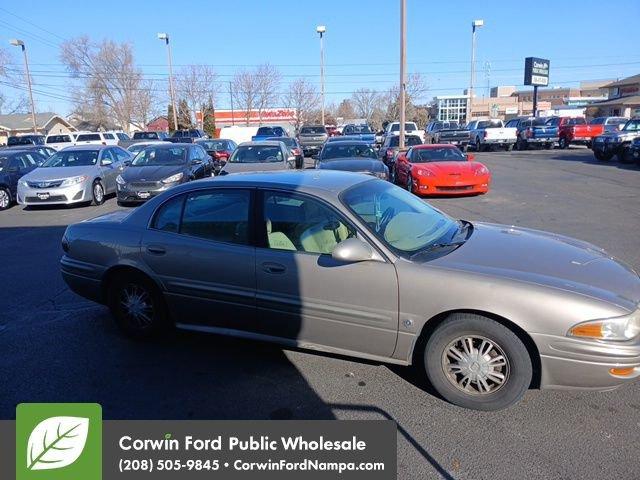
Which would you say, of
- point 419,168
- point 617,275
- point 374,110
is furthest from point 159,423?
point 374,110

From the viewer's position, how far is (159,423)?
289 cm

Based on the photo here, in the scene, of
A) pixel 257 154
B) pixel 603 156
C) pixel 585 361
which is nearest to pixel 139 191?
pixel 257 154

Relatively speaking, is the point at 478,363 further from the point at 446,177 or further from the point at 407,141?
the point at 407,141

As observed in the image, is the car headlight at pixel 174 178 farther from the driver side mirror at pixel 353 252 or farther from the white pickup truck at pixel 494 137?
the white pickup truck at pixel 494 137

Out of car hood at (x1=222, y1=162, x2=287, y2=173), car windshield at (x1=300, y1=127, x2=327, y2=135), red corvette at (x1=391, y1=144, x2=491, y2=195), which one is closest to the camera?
red corvette at (x1=391, y1=144, x2=491, y2=195)

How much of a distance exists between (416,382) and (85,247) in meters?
3.23

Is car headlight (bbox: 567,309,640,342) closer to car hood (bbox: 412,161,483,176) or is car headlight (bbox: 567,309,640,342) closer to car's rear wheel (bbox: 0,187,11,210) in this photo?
car hood (bbox: 412,161,483,176)

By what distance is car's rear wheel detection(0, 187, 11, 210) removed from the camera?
13185 millimetres

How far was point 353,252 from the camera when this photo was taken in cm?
330

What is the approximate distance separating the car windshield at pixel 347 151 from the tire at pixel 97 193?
20.4ft

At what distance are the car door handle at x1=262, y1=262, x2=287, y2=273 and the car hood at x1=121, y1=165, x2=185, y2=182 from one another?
9189mm

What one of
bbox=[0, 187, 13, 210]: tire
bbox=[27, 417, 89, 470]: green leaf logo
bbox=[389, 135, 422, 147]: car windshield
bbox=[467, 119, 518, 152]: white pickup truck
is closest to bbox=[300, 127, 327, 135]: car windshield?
bbox=[467, 119, 518, 152]: white pickup truck

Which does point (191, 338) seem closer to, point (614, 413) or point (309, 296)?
point (309, 296)

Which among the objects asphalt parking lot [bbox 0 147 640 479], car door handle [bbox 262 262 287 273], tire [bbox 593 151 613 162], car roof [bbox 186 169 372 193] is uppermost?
car roof [bbox 186 169 372 193]
